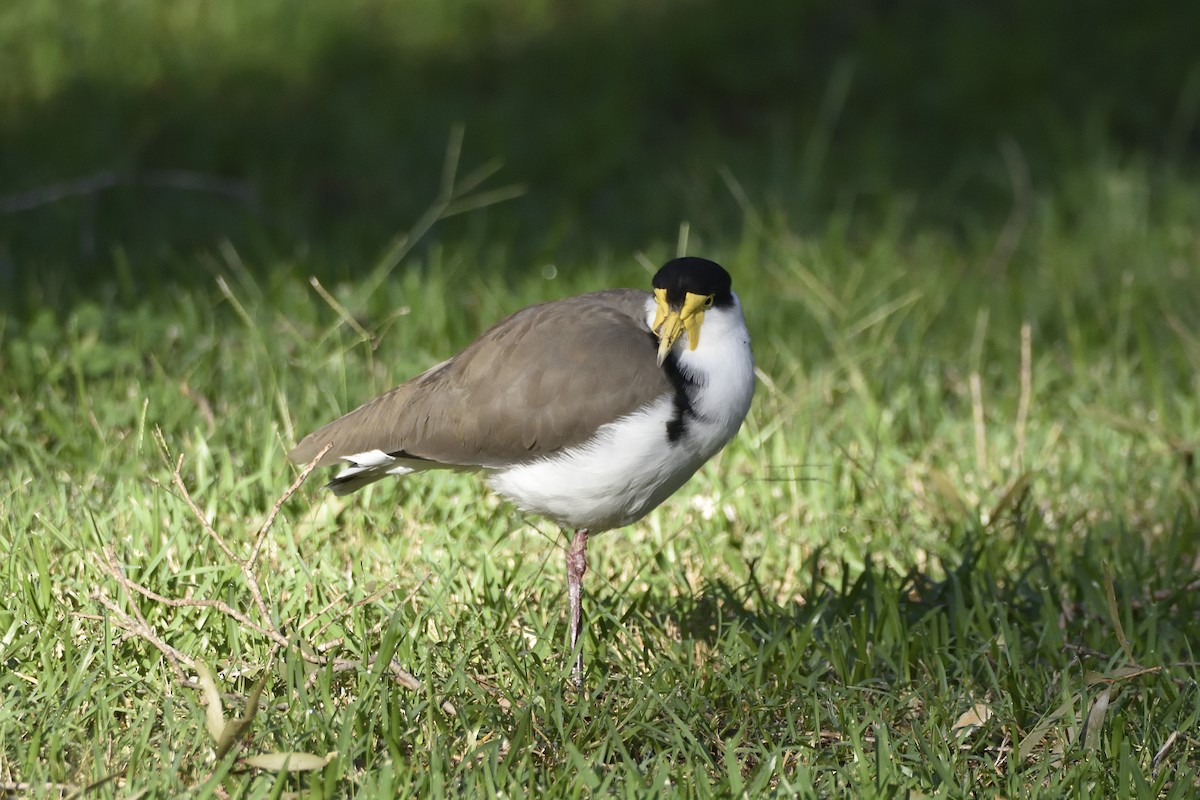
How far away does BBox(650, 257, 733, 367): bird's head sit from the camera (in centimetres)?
315

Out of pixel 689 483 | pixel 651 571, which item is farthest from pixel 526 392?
pixel 689 483

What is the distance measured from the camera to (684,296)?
10.4ft

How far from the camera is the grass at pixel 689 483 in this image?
9.62 ft

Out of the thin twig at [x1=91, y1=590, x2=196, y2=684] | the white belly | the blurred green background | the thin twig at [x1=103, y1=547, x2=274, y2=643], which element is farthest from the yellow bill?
the blurred green background

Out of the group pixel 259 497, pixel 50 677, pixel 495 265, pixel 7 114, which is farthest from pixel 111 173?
pixel 50 677

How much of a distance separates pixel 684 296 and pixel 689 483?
113cm

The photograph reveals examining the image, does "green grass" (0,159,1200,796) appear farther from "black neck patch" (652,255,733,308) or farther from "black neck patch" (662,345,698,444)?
"black neck patch" (652,255,733,308)

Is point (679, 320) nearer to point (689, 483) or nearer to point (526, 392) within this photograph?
point (526, 392)

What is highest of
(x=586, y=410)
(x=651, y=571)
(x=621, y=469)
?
(x=586, y=410)

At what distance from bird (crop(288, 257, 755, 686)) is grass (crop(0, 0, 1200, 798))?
0.27 m

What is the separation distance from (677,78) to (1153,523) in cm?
460

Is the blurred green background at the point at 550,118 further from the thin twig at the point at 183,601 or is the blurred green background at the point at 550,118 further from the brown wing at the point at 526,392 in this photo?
the thin twig at the point at 183,601

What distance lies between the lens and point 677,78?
26.3ft

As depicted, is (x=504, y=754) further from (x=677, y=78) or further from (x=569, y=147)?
(x=677, y=78)
